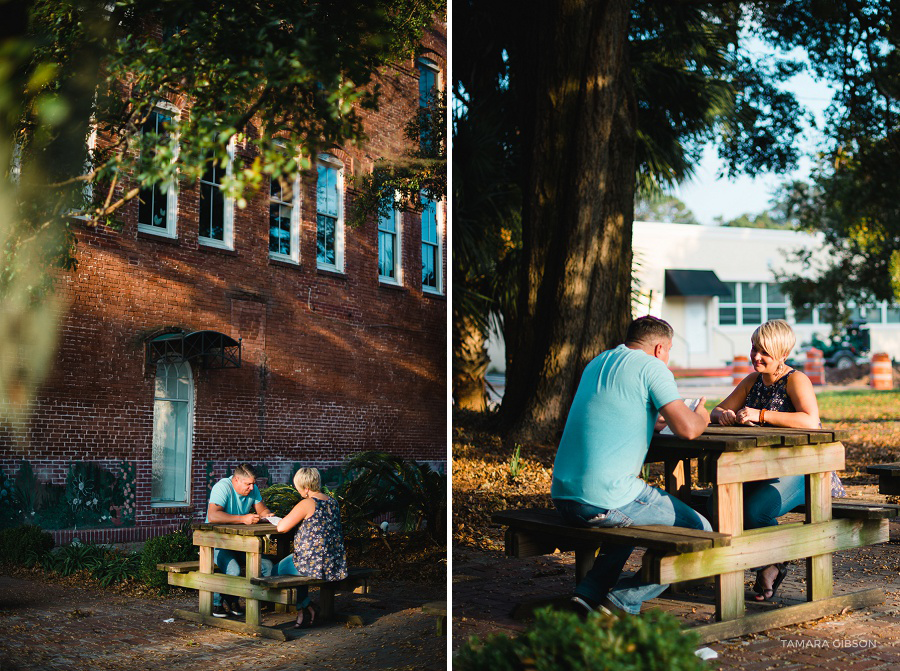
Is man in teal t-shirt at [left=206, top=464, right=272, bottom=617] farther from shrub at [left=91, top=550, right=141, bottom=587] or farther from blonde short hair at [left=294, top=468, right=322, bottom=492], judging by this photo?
shrub at [left=91, top=550, right=141, bottom=587]

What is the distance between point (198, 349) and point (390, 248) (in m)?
0.79

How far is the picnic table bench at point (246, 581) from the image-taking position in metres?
3.07

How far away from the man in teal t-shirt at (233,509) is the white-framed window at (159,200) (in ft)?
2.90

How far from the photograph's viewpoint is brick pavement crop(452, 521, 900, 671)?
421 centimetres

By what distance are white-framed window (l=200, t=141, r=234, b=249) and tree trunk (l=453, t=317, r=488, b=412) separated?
24.0 ft

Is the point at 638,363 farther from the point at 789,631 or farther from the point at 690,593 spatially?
the point at 690,593

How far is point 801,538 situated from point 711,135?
41.8 ft

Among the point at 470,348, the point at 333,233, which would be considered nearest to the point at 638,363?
the point at 333,233

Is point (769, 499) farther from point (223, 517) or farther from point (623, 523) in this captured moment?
point (223, 517)

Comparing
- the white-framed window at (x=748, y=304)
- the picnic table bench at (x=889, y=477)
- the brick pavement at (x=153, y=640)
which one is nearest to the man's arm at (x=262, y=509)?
the brick pavement at (x=153, y=640)

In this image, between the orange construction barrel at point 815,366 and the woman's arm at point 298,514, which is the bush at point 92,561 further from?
the orange construction barrel at point 815,366

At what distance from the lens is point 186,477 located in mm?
3172

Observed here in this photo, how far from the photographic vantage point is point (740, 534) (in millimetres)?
4535

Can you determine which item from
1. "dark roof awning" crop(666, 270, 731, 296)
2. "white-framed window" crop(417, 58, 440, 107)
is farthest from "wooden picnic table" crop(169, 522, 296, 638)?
"dark roof awning" crop(666, 270, 731, 296)
